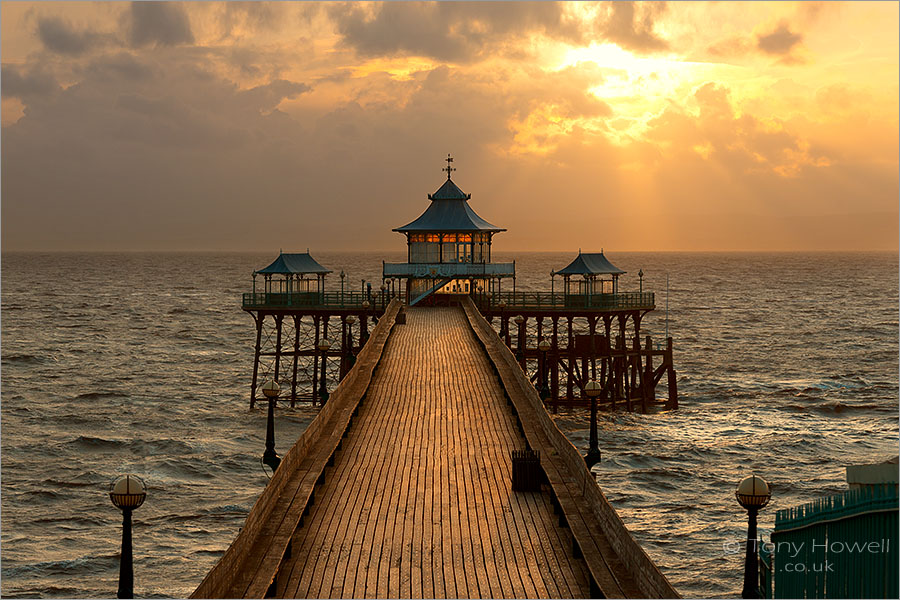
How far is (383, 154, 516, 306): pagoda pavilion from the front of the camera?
56438mm

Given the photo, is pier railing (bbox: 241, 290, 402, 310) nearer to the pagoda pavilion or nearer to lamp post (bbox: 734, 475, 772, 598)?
the pagoda pavilion

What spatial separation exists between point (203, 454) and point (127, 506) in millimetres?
→ 28278

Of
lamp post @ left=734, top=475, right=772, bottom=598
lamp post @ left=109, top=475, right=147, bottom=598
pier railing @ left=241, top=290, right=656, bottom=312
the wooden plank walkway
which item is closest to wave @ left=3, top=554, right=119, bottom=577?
the wooden plank walkway

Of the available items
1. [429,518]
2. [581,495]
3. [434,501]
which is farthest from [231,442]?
[581,495]

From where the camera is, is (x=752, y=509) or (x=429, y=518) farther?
(x=429, y=518)

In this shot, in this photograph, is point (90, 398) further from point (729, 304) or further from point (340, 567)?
point (729, 304)

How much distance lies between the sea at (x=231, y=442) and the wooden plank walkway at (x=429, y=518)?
736 centimetres

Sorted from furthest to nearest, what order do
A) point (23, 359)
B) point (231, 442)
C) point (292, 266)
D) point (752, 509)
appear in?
point (23, 359)
point (292, 266)
point (231, 442)
point (752, 509)

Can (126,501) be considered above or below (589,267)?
below

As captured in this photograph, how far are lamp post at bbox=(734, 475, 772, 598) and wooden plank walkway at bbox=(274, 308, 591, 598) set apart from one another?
192cm

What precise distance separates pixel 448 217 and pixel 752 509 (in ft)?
157

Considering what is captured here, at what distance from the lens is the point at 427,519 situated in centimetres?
1559

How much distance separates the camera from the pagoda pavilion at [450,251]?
56438 millimetres

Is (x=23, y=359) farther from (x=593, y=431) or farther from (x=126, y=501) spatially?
(x=126, y=501)
